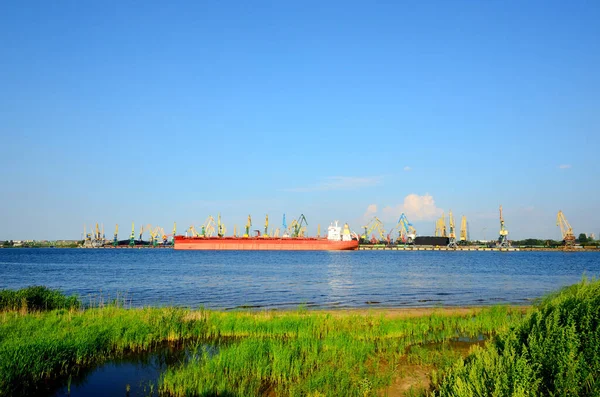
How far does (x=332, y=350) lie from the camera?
12.1 m

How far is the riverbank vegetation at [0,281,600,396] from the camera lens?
6.31 meters

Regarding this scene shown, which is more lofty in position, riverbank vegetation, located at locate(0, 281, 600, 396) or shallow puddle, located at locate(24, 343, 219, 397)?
riverbank vegetation, located at locate(0, 281, 600, 396)

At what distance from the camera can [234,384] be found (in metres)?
9.67

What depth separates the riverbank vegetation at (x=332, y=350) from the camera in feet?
20.7

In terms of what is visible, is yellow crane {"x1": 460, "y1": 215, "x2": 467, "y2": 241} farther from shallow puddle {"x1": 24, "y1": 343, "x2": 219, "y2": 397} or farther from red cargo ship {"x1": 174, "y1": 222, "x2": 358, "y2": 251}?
shallow puddle {"x1": 24, "y1": 343, "x2": 219, "y2": 397}

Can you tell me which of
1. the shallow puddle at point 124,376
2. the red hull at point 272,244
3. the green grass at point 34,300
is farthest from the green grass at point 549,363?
the red hull at point 272,244

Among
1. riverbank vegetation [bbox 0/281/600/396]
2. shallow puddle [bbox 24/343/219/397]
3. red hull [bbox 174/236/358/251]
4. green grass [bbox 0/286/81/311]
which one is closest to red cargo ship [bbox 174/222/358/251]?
red hull [bbox 174/236/358/251]

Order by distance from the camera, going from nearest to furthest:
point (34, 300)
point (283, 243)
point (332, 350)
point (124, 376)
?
point (124, 376), point (332, 350), point (34, 300), point (283, 243)

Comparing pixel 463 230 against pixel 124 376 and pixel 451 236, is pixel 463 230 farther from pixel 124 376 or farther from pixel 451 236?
pixel 124 376

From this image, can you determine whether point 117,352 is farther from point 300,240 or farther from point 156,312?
point 300,240

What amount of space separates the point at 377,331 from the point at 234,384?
6.76 meters

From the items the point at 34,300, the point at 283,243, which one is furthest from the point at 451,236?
the point at 34,300

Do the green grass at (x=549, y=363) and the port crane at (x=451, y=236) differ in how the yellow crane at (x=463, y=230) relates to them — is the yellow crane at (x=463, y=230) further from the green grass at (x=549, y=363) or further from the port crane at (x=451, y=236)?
the green grass at (x=549, y=363)

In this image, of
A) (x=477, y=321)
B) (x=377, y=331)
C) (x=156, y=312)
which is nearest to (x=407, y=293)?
(x=477, y=321)
